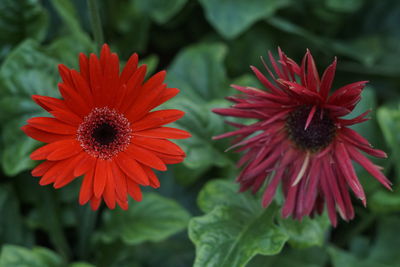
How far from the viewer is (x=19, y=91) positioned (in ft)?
5.84

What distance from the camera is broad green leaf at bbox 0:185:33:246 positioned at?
1.90 m

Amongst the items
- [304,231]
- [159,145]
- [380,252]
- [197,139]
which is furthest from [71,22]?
[380,252]

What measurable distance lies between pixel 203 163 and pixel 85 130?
0.49 m

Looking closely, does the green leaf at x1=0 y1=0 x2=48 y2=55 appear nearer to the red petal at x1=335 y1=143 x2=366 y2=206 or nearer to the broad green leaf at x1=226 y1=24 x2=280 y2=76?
the broad green leaf at x1=226 y1=24 x2=280 y2=76

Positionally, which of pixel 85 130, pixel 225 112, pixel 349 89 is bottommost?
pixel 85 130

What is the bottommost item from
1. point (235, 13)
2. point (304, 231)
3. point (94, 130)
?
point (304, 231)

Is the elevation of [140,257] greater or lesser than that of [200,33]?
lesser

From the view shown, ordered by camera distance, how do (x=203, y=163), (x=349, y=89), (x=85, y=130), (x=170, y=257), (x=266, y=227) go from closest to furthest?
(x=349, y=89), (x=85, y=130), (x=266, y=227), (x=203, y=163), (x=170, y=257)

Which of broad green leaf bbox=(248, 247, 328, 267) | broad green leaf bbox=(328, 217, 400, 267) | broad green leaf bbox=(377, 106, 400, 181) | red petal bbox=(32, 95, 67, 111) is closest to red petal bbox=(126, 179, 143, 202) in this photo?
red petal bbox=(32, 95, 67, 111)

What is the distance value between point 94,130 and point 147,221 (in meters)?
0.57

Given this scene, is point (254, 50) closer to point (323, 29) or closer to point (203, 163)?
point (323, 29)

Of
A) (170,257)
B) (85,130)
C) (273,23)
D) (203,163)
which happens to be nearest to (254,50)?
(273,23)

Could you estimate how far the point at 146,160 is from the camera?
1.25 m

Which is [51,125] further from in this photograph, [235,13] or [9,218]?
[235,13]
